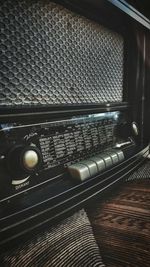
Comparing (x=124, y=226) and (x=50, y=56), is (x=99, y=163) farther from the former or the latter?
(x=50, y=56)

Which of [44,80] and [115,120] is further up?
[44,80]

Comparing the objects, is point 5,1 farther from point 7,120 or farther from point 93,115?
point 93,115

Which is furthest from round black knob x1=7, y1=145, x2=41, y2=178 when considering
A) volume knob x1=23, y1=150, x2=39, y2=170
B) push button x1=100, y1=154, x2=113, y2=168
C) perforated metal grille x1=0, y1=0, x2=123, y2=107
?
push button x1=100, y1=154, x2=113, y2=168

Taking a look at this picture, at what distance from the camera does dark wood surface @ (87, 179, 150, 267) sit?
363 millimetres

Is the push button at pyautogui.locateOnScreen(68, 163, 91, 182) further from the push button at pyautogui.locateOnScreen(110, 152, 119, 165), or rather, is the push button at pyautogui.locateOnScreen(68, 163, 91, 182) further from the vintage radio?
the push button at pyautogui.locateOnScreen(110, 152, 119, 165)

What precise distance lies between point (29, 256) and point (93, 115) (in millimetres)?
429

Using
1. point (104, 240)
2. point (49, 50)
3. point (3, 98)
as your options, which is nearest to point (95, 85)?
point (49, 50)

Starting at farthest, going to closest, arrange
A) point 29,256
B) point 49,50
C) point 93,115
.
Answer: point 93,115 → point 49,50 → point 29,256

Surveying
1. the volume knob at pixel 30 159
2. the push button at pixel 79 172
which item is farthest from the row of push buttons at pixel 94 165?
the volume knob at pixel 30 159

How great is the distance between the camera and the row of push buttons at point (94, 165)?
56cm

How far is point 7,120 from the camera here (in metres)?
0.45

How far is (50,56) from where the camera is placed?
1.94 ft

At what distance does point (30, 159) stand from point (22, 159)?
2 centimetres

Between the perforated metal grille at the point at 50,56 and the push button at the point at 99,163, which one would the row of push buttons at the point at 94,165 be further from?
the perforated metal grille at the point at 50,56
